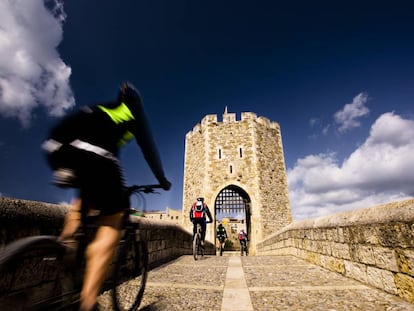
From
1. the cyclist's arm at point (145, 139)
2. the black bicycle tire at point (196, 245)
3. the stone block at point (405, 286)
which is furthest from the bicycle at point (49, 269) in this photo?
the black bicycle tire at point (196, 245)

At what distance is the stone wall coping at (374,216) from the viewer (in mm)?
1960

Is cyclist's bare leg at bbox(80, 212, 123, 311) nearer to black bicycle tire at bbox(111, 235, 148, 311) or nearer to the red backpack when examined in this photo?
black bicycle tire at bbox(111, 235, 148, 311)

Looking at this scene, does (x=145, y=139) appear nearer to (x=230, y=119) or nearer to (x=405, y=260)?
(x=405, y=260)

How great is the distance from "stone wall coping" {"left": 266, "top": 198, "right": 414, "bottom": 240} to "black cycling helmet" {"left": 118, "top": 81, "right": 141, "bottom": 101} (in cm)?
235

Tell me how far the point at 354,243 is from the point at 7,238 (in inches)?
134

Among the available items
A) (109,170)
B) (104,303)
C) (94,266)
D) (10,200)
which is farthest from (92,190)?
(104,303)

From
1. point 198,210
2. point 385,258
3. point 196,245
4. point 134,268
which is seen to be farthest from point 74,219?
point 198,210

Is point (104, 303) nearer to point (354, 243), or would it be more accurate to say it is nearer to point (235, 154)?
point (354, 243)

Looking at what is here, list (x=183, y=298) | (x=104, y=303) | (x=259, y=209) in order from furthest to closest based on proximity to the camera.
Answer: (x=259, y=209), (x=183, y=298), (x=104, y=303)

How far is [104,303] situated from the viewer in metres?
1.95

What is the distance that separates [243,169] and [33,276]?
13088mm

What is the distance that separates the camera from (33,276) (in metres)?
1.54

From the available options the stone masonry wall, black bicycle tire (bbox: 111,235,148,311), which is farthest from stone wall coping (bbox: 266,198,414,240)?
black bicycle tire (bbox: 111,235,148,311)

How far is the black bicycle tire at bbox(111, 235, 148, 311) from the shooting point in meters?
1.69
